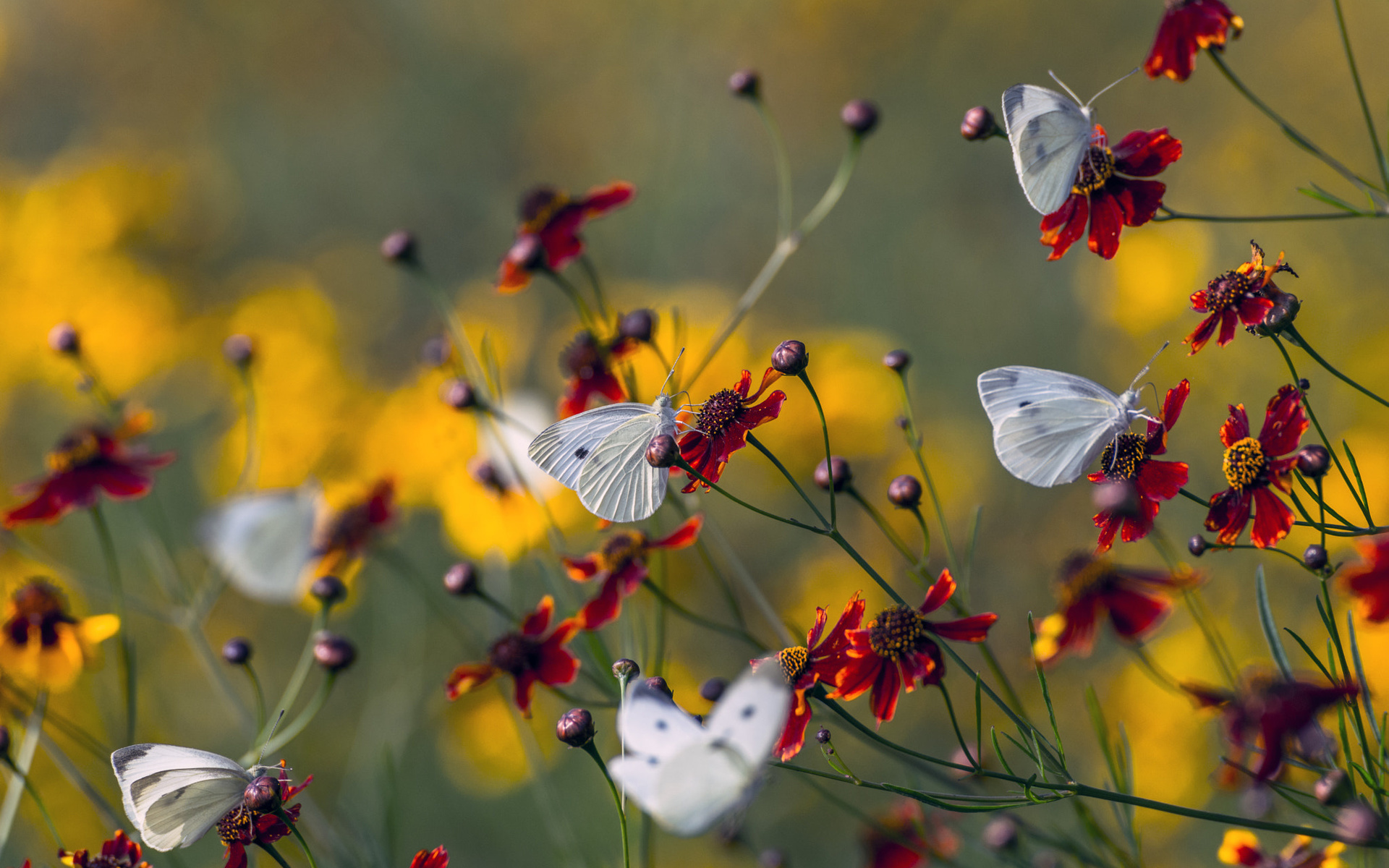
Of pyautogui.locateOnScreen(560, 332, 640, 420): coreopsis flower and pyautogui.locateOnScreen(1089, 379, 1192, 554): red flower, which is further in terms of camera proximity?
pyautogui.locateOnScreen(560, 332, 640, 420): coreopsis flower

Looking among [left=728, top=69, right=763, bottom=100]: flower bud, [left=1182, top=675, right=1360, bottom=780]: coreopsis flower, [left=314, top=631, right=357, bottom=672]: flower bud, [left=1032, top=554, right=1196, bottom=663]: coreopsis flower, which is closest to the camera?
[left=1182, top=675, right=1360, bottom=780]: coreopsis flower

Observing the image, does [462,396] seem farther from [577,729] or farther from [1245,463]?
[1245,463]

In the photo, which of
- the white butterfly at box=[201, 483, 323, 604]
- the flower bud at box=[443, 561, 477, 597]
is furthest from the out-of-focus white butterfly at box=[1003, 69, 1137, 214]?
the white butterfly at box=[201, 483, 323, 604]

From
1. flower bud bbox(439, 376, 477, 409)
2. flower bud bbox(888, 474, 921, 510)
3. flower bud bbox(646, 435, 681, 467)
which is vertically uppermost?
flower bud bbox(439, 376, 477, 409)

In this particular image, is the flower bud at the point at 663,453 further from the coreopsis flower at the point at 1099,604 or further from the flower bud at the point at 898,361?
the coreopsis flower at the point at 1099,604

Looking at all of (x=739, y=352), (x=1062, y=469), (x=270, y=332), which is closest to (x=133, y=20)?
(x=270, y=332)

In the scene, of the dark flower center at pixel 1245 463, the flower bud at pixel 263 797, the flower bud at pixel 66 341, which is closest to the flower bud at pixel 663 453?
the flower bud at pixel 263 797

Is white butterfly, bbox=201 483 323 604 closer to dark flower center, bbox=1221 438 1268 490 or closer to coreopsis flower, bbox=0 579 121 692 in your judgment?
coreopsis flower, bbox=0 579 121 692

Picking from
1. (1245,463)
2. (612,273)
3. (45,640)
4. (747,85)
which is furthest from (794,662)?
(612,273)
